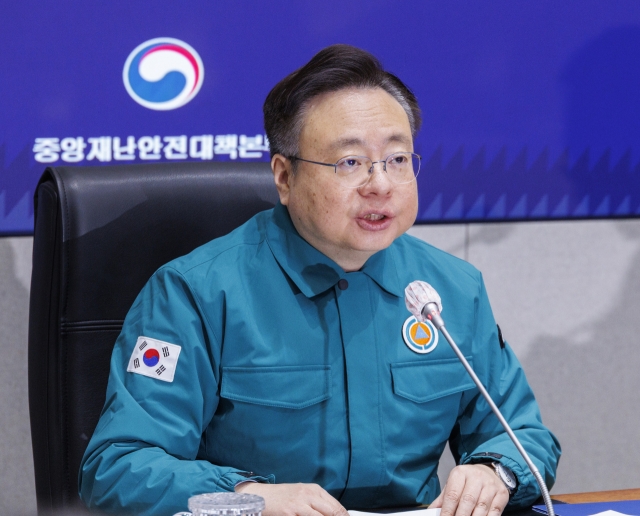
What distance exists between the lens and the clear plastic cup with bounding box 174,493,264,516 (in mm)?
805

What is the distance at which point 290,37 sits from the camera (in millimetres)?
2129

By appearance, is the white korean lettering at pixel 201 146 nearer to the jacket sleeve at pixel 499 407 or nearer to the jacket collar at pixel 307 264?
the jacket collar at pixel 307 264

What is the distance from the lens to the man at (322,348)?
1324 mm

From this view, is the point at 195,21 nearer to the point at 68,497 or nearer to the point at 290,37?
the point at 290,37

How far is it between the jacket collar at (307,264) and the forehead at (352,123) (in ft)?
0.46

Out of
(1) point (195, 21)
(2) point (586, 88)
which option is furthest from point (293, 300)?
(2) point (586, 88)

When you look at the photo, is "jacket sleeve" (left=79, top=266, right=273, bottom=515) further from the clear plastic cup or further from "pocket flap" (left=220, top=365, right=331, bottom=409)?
the clear plastic cup

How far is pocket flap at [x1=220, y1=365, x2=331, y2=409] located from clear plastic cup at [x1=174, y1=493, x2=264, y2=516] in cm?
52

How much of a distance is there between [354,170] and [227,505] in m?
0.71

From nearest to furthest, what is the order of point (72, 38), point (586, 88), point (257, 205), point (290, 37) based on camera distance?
1. point (257, 205)
2. point (72, 38)
3. point (290, 37)
4. point (586, 88)

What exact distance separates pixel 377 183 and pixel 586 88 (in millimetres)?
1183

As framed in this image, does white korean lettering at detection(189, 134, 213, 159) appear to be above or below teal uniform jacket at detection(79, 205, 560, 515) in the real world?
above

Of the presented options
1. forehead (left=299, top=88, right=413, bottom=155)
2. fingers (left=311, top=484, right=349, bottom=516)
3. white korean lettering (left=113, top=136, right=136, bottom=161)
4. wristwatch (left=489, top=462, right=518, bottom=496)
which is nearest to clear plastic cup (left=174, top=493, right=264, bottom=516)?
fingers (left=311, top=484, right=349, bottom=516)

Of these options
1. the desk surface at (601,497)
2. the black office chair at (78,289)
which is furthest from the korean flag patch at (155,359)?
the desk surface at (601,497)
